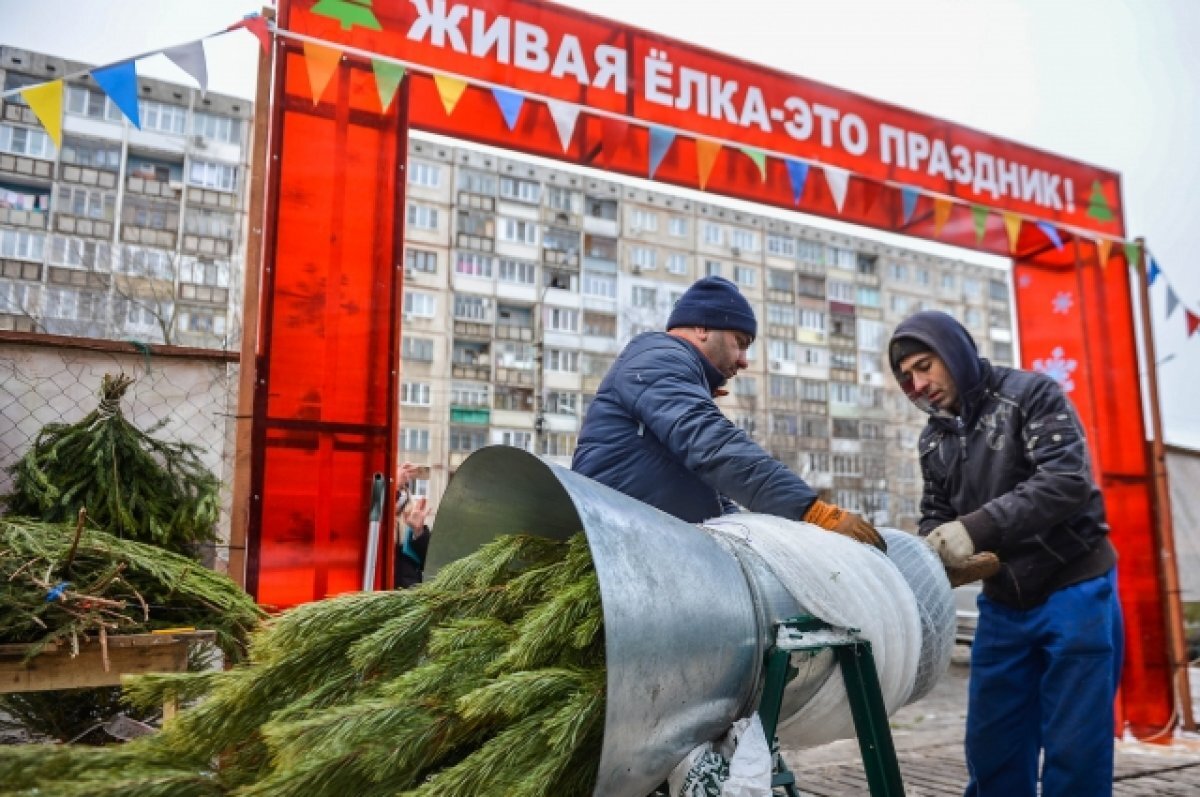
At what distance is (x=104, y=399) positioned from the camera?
3523mm

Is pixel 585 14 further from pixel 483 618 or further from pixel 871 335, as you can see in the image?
pixel 871 335

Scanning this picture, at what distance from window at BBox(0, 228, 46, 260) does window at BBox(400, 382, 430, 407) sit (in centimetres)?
1376

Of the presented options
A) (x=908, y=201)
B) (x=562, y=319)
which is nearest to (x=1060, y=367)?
(x=908, y=201)

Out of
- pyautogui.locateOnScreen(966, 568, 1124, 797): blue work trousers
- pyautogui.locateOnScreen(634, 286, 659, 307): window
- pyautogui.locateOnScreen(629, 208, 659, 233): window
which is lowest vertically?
pyautogui.locateOnScreen(966, 568, 1124, 797): blue work trousers

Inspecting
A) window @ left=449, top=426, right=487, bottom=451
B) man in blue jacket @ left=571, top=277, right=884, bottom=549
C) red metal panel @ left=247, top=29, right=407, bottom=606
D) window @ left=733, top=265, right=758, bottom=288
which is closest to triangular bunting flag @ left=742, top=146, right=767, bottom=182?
red metal panel @ left=247, top=29, right=407, bottom=606

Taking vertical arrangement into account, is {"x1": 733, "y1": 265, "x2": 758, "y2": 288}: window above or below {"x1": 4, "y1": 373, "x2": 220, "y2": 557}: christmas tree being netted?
above

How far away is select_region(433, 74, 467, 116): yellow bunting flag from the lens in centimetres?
442

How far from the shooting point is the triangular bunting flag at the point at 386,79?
4.18 meters

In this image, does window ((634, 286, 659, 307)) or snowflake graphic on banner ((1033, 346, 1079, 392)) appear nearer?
snowflake graphic on banner ((1033, 346, 1079, 392))

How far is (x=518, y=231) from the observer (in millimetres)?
38219

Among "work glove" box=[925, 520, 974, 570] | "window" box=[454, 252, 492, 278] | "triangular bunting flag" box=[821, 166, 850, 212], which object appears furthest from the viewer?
"window" box=[454, 252, 492, 278]

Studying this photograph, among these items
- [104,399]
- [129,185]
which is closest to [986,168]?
[104,399]

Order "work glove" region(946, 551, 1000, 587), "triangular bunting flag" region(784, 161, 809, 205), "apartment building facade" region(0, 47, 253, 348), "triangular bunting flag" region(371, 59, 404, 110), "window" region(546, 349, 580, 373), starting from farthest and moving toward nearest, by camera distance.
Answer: "window" region(546, 349, 580, 373) < "apartment building facade" region(0, 47, 253, 348) < "triangular bunting flag" region(784, 161, 809, 205) < "triangular bunting flag" region(371, 59, 404, 110) < "work glove" region(946, 551, 1000, 587)

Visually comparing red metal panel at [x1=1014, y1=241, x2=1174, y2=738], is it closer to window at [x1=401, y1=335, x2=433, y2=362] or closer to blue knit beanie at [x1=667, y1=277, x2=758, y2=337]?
blue knit beanie at [x1=667, y1=277, x2=758, y2=337]
